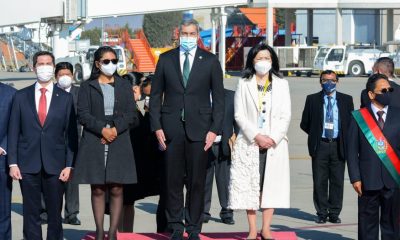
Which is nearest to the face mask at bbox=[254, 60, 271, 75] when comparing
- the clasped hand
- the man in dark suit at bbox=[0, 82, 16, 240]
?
the clasped hand

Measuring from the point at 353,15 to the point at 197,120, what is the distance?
71788mm

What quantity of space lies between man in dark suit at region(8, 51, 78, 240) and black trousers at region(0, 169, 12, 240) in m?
0.22

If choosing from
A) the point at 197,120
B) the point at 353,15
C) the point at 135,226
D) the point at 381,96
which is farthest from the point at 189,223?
the point at 353,15

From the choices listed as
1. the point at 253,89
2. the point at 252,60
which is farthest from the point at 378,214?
the point at 252,60

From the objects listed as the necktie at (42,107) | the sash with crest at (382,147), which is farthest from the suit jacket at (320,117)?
the necktie at (42,107)

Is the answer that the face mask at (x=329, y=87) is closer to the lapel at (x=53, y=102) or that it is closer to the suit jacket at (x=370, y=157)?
the suit jacket at (x=370, y=157)

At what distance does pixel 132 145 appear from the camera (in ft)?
34.8

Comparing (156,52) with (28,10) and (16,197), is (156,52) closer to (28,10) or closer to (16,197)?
(28,10)

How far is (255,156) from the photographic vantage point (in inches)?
390

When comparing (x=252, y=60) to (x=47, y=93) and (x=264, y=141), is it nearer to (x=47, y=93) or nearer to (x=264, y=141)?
(x=264, y=141)

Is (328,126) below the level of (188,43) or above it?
below

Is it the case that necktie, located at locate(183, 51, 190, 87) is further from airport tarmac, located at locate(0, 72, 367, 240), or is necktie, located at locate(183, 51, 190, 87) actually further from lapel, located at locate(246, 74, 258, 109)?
airport tarmac, located at locate(0, 72, 367, 240)

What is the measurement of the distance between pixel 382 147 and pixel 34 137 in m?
3.34

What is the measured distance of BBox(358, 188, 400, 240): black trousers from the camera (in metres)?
10.1
